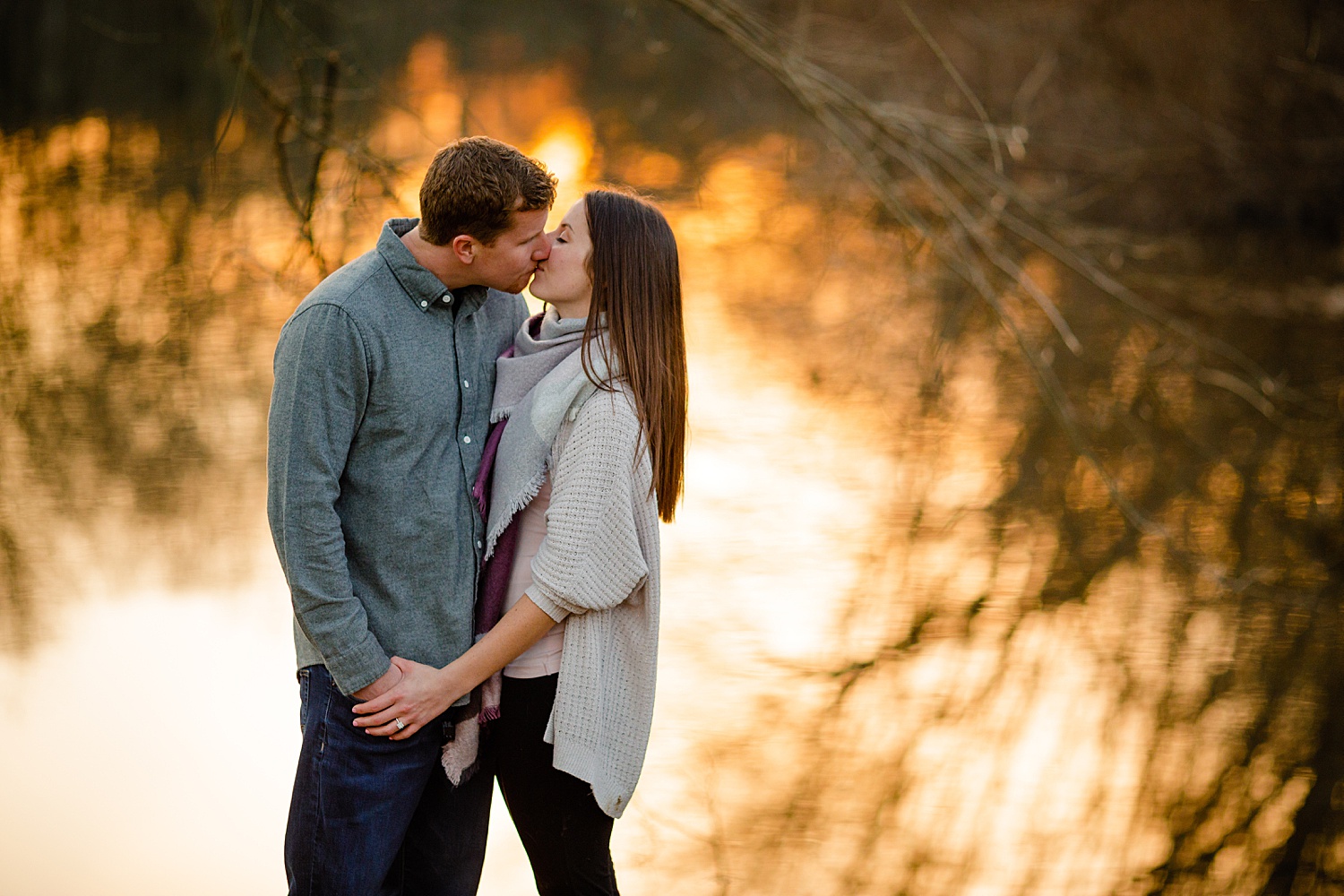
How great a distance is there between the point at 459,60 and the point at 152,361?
2.04 m

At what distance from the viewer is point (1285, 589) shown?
13.9 ft

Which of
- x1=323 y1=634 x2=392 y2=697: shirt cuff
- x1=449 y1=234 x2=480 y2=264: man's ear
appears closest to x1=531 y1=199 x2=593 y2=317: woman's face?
x1=449 y1=234 x2=480 y2=264: man's ear

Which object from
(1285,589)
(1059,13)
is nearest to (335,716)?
(1285,589)

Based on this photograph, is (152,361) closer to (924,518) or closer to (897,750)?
(924,518)

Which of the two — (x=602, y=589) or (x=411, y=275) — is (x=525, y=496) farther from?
(x=411, y=275)

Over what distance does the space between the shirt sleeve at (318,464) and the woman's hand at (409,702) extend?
60mm

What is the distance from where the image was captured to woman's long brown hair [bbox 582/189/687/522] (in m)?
1.62

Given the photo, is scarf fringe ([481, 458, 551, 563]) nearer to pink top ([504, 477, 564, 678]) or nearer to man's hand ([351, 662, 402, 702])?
pink top ([504, 477, 564, 678])

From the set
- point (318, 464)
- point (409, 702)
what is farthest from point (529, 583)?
point (318, 464)

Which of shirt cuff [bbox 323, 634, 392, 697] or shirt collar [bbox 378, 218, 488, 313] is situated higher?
shirt collar [bbox 378, 218, 488, 313]

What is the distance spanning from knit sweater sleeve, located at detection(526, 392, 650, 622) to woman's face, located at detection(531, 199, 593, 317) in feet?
0.52

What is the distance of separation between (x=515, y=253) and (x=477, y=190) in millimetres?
103

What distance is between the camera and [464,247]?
1.57 metres

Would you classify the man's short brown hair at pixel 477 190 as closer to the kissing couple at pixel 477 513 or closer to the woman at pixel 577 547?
the kissing couple at pixel 477 513
